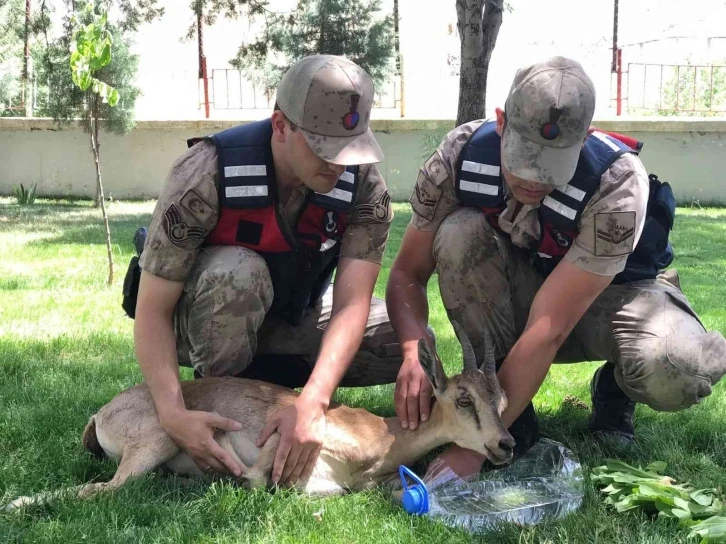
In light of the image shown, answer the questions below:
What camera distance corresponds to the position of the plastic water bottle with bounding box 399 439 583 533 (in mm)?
3284

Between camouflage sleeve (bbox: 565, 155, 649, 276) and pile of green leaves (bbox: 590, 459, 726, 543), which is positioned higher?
camouflage sleeve (bbox: 565, 155, 649, 276)

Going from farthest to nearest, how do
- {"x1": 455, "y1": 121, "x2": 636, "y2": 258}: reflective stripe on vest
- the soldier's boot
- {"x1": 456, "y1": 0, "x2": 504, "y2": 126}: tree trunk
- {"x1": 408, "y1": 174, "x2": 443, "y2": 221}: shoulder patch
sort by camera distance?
{"x1": 456, "y1": 0, "x2": 504, "y2": 126}: tree trunk → the soldier's boot → {"x1": 408, "y1": 174, "x2": 443, "y2": 221}: shoulder patch → {"x1": 455, "y1": 121, "x2": 636, "y2": 258}: reflective stripe on vest

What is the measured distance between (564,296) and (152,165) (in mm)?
16088

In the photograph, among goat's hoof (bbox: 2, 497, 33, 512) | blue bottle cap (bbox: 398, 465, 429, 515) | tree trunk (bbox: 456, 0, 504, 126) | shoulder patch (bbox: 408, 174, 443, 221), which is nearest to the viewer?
goat's hoof (bbox: 2, 497, 33, 512)

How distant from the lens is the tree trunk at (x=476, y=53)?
12.0m

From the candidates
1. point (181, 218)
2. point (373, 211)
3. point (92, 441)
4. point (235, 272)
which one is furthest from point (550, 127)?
point (92, 441)

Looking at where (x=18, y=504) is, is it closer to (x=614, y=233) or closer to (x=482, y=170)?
(x=482, y=170)

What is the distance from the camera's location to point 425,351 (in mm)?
3592

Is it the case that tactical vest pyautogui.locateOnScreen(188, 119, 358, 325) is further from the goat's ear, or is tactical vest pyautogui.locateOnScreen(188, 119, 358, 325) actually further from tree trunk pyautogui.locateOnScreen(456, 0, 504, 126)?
tree trunk pyautogui.locateOnScreen(456, 0, 504, 126)

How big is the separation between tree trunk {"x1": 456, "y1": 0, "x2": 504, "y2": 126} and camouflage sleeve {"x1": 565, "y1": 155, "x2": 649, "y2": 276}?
8.82 metres

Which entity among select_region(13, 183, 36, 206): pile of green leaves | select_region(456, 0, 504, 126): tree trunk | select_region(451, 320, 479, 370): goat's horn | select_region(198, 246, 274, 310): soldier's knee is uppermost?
select_region(456, 0, 504, 126): tree trunk

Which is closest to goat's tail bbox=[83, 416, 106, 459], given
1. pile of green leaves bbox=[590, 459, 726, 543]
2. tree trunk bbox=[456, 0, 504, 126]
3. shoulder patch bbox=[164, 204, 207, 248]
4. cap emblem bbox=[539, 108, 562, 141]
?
shoulder patch bbox=[164, 204, 207, 248]

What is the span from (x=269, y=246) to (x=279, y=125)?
0.59 metres

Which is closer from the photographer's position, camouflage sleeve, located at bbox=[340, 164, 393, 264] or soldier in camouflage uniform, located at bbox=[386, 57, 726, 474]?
soldier in camouflage uniform, located at bbox=[386, 57, 726, 474]
